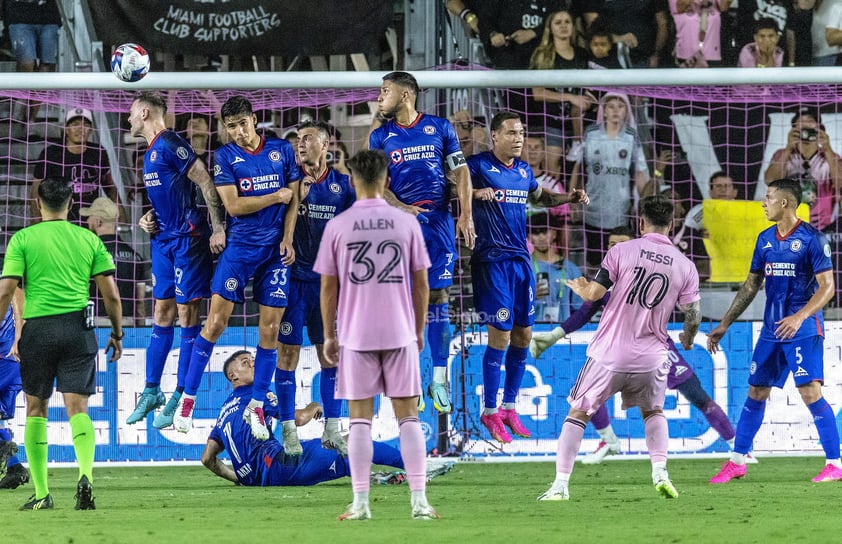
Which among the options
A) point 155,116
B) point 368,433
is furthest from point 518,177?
point 368,433

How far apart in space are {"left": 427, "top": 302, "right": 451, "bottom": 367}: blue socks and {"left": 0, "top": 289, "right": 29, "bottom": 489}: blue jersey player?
3.62 m

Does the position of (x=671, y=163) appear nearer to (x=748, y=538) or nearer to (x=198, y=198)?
(x=198, y=198)

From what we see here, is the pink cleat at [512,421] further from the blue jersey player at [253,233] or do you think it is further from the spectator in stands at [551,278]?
the spectator in stands at [551,278]

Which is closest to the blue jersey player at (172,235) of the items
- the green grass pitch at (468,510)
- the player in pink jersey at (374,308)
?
the green grass pitch at (468,510)

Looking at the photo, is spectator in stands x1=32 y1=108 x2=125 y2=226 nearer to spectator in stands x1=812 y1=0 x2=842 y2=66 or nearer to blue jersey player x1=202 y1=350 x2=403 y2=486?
blue jersey player x1=202 y1=350 x2=403 y2=486

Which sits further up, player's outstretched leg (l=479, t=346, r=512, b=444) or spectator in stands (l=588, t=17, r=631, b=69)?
spectator in stands (l=588, t=17, r=631, b=69)

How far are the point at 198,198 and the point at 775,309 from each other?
16.9ft

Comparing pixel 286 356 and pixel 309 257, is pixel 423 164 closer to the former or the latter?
pixel 309 257

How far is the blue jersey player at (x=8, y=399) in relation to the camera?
1111cm

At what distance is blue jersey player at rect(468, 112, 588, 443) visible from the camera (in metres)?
11.2

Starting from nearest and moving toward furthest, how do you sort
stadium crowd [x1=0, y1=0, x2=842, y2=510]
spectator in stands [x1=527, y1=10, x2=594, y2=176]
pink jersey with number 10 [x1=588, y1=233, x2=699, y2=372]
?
pink jersey with number 10 [x1=588, y1=233, x2=699, y2=372], stadium crowd [x1=0, y1=0, x2=842, y2=510], spectator in stands [x1=527, y1=10, x2=594, y2=176]

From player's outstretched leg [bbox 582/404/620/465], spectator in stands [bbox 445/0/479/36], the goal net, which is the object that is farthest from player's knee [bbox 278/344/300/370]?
spectator in stands [bbox 445/0/479/36]

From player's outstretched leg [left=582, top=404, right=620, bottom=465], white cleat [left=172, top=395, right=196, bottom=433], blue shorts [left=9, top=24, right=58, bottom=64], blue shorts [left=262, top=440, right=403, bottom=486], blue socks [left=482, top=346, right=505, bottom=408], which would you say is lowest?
player's outstretched leg [left=582, top=404, right=620, bottom=465]

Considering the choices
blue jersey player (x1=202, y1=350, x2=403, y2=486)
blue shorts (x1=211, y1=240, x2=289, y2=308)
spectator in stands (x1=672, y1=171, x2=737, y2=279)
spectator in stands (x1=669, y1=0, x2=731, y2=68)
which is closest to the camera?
blue jersey player (x1=202, y1=350, x2=403, y2=486)
